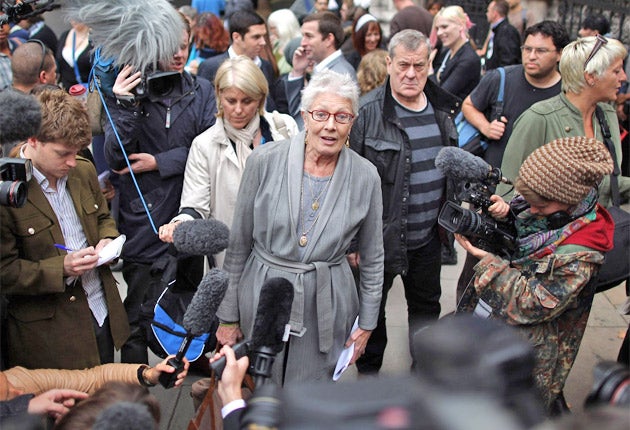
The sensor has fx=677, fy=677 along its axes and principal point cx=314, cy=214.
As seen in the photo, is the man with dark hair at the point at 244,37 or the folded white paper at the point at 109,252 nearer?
the folded white paper at the point at 109,252

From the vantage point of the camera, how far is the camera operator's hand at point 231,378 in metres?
1.94

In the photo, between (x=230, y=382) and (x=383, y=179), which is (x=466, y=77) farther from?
(x=230, y=382)

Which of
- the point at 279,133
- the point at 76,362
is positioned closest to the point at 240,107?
the point at 279,133

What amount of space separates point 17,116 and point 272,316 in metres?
1.15

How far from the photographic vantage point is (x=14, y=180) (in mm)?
2543

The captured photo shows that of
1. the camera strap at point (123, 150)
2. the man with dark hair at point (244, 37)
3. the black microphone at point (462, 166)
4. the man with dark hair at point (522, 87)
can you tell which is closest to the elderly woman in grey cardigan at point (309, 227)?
the black microphone at point (462, 166)

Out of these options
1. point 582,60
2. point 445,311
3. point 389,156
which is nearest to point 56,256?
point 389,156

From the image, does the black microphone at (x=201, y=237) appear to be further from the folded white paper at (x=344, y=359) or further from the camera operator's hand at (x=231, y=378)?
the folded white paper at (x=344, y=359)

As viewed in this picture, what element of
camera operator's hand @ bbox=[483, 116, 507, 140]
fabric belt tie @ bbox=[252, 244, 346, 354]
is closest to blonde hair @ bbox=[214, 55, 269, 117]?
fabric belt tie @ bbox=[252, 244, 346, 354]

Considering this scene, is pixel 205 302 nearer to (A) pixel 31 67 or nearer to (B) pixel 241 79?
(B) pixel 241 79

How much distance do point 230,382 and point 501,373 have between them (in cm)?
97

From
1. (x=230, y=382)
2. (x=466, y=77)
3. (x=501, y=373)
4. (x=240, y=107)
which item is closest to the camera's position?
(x=501, y=373)

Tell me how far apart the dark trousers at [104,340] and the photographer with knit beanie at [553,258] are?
172 cm

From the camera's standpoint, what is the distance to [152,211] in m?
3.82
